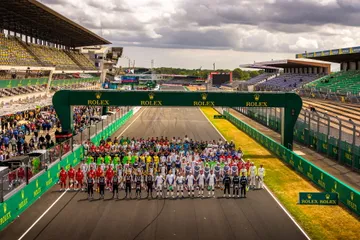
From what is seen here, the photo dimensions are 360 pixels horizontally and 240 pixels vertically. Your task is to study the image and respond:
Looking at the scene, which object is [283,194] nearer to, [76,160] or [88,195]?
[88,195]

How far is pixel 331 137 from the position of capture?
32375 millimetres

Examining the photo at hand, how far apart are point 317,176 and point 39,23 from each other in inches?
2056

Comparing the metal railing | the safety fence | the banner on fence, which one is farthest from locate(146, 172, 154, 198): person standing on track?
the safety fence

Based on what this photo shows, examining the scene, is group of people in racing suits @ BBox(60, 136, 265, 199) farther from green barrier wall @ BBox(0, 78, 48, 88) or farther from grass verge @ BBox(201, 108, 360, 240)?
green barrier wall @ BBox(0, 78, 48, 88)

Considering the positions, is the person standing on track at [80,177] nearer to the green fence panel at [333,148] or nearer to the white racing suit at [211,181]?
the white racing suit at [211,181]

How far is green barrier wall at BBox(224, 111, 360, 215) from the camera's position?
62.0ft

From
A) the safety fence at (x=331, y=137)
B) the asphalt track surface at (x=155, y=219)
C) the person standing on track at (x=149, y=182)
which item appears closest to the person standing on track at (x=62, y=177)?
the asphalt track surface at (x=155, y=219)

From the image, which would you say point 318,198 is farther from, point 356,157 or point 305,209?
point 356,157

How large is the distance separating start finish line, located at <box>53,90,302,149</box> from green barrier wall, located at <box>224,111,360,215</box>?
392cm

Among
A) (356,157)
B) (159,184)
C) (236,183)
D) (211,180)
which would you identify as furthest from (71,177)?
(356,157)

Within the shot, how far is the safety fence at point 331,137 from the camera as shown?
28.1 m

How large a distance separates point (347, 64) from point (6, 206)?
68698mm

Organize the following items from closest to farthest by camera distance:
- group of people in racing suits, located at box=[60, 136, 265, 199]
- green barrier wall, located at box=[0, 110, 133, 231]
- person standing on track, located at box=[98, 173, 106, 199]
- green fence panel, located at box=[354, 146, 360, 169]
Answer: green barrier wall, located at box=[0, 110, 133, 231]
person standing on track, located at box=[98, 173, 106, 199]
group of people in racing suits, located at box=[60, 136, 265, 199]
green fence panel, located at box=[354, 146, 360, 169]

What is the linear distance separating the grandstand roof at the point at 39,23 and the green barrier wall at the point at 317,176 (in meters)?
32.0
